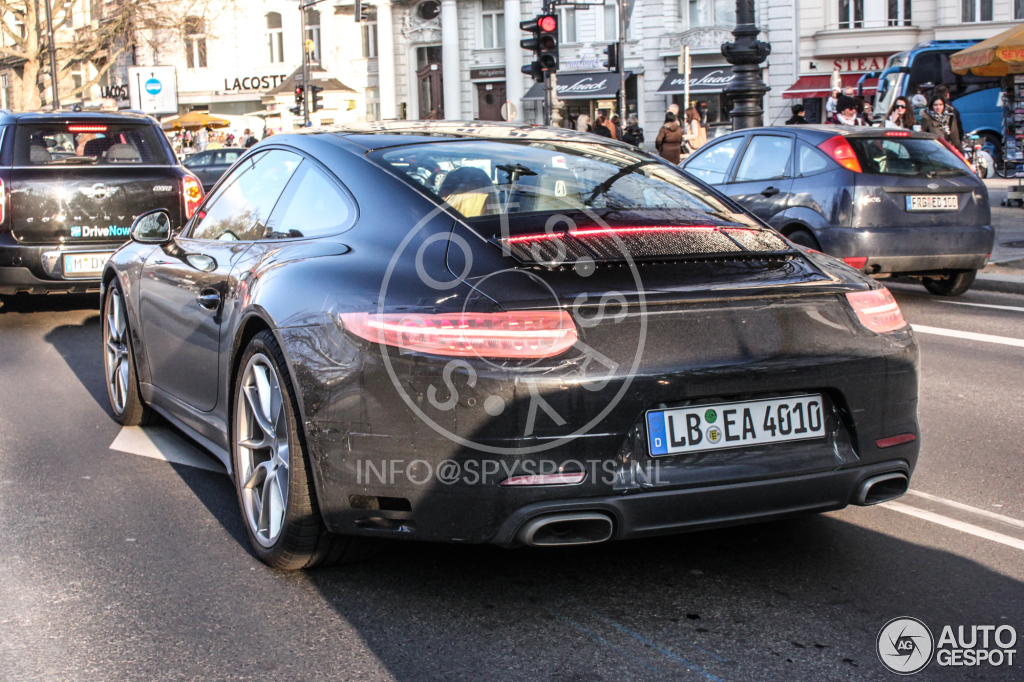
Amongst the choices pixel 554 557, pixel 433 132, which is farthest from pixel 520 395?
pixel 433 132

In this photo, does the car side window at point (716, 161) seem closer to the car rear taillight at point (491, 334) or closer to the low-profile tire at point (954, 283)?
the low-profile tire at point (954, 283)

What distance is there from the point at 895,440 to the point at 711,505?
677 mm

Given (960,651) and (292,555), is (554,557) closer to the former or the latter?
(292,555)

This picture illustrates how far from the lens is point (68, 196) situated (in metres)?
9.58

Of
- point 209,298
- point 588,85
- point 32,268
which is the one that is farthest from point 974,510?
point 588,85

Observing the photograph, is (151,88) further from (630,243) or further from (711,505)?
(711,505)

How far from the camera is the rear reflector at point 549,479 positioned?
10.0ft

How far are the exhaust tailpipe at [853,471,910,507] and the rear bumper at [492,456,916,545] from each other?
2 centimetres

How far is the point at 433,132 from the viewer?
4.31m

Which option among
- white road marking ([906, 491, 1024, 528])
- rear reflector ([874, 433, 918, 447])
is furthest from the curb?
rear reflector ([874, 433, 918, 447])

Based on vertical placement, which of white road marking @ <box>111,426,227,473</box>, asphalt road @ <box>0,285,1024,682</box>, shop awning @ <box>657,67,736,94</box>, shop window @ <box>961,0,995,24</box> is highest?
shop window @ <box>961,0,995,24</box>

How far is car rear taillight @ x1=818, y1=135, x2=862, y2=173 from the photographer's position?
9.66 m

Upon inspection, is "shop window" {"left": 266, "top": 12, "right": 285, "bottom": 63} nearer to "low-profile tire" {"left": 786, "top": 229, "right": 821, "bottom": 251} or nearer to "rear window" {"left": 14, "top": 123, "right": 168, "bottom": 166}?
"rear window" {"left": 14, "top": 123, "right": 168, "bottom": 166}

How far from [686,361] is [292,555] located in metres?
1.38
